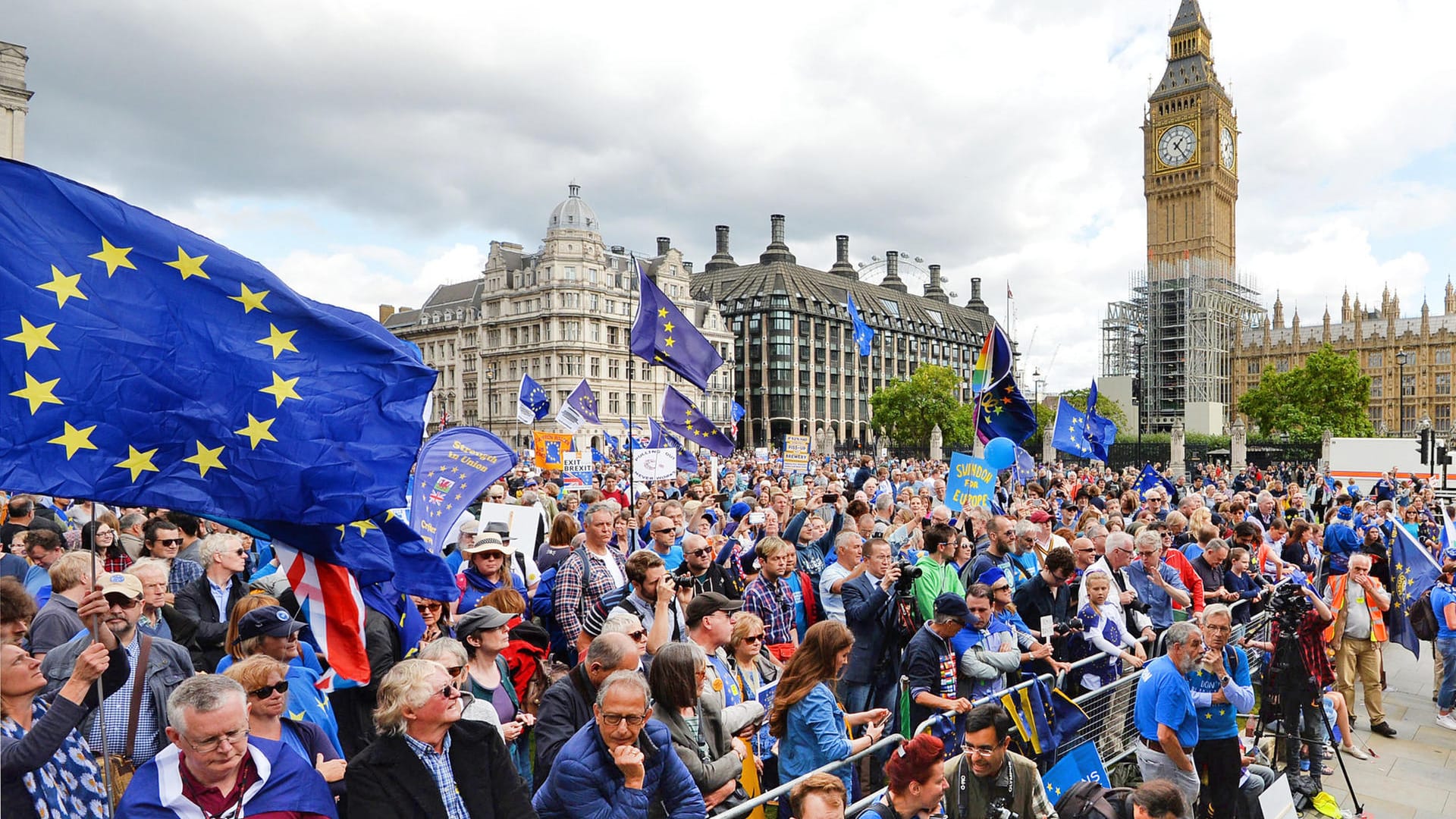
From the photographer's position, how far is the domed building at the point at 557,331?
77.9m

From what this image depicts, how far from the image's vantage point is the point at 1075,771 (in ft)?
18.5

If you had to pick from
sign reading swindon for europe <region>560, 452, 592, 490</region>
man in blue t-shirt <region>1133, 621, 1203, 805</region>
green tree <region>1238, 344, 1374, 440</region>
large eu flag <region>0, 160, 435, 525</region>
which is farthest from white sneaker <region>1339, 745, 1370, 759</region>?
green tree <region>1238, 344, 1374, 440</region>

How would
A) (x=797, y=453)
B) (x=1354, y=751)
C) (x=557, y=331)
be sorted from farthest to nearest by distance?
(x=557, y=331) → (x=797, y=453) → (x=1354, y=751)

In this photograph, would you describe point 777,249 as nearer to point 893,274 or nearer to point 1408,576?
point 893,274

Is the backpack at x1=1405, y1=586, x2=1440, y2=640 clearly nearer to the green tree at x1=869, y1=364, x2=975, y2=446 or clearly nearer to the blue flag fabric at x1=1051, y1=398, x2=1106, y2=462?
the blue flag fabric at x1=1051, y1=398, x2=1106, y2=462

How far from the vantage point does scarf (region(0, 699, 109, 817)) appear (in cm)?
344

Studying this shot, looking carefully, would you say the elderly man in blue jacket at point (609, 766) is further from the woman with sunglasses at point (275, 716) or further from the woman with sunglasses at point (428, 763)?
the woman with sunglasses at point (275, 716)

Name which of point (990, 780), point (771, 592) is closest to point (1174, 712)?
point (990, 780)

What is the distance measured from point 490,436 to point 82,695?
5.42 meters

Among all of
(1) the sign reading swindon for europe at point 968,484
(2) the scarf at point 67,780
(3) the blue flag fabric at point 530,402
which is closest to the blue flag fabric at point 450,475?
(2) the scarf at point 67,780

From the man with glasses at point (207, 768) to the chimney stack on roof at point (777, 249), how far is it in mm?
100006

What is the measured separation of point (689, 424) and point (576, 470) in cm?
380

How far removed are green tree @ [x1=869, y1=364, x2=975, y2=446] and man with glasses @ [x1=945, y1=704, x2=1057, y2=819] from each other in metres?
77.6

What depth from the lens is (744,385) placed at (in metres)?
94.4
